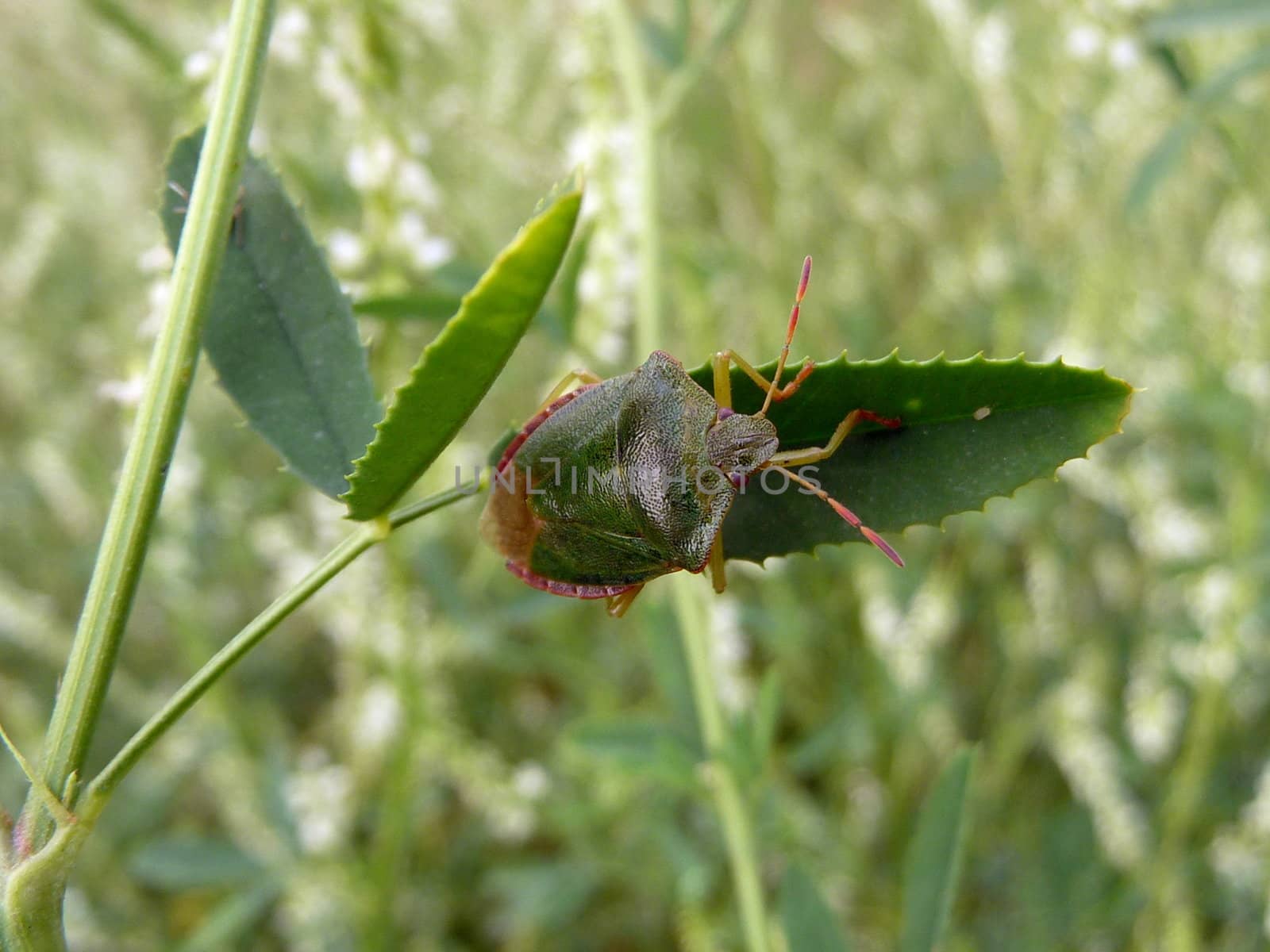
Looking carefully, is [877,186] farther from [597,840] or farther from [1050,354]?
[597,840]

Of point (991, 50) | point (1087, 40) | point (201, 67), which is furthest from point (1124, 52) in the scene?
point (201, 67)

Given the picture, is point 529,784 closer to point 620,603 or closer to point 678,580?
point 678,580

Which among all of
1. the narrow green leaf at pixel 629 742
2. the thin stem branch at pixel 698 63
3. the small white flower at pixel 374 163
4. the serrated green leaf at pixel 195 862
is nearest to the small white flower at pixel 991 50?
the thin stem branch at pixel 698 63

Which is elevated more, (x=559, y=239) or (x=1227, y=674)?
(x=1227, y=674)

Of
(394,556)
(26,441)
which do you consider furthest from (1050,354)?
(26,441)

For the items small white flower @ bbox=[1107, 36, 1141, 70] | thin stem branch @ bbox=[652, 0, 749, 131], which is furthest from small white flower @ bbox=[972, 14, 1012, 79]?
thin stem branch @ bbox=[652, 0, 749, 131]

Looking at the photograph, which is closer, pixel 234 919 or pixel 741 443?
pixel 741 443

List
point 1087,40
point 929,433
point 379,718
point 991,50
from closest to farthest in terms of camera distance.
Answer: point 929,433 → point 1087,40 → point 379,718 → point 991,50
